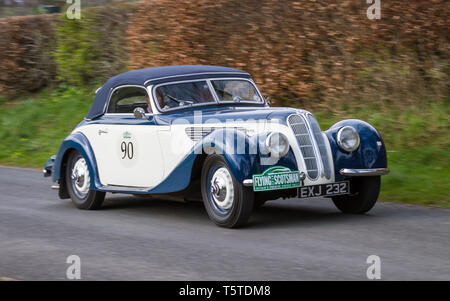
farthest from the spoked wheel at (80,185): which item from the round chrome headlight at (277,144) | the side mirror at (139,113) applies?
the round chrome headlight at (277,144)

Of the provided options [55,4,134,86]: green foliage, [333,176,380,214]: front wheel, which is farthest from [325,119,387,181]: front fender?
[55,4,134,86]: green foliage

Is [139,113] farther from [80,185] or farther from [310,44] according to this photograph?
[310,44]

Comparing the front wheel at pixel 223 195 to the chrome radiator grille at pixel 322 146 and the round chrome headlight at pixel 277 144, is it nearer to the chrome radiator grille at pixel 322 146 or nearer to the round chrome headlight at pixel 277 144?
the round chrome headlight at pixel 277 144

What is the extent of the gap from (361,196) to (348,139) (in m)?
0.66

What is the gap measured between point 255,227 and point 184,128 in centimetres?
133

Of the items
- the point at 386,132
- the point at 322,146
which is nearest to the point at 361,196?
the point at 322,146

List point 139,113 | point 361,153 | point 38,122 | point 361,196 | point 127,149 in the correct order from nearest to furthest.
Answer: point 361,153 → point 361,196 → point 139,113 → point 127,149 → point 38,122

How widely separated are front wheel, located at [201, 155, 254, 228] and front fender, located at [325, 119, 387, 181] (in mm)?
1115

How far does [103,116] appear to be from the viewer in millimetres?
10133

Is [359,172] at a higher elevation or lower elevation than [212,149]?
lower

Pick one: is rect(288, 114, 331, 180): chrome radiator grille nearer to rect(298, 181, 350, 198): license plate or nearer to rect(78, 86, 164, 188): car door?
rect(298, 181, 350, 198): license plate

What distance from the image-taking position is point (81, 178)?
33.3 ft
